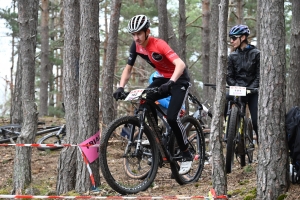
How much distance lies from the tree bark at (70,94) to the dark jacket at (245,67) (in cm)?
236

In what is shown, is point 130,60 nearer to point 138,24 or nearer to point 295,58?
point 138,24

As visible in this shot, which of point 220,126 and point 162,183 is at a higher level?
point 220,126

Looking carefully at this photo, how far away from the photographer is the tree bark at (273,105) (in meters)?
4.45

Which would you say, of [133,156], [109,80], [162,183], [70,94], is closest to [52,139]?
[109,80]

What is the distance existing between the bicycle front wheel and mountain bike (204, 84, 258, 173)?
1.35 metres

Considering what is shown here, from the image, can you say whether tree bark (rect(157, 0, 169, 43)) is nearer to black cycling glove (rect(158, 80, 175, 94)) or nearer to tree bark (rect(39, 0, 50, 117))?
black cycling glove (rect(158, 80, 175, 94))

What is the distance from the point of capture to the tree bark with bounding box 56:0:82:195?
6492 mm

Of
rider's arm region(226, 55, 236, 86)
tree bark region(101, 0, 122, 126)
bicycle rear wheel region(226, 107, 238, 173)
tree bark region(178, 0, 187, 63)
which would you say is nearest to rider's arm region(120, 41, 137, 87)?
bicycle rear wheel region(226, 107, 238, 173)

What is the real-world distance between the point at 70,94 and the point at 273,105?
3205mm

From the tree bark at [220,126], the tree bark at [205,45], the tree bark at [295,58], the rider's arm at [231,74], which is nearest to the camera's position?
the tree bark at [220,126]

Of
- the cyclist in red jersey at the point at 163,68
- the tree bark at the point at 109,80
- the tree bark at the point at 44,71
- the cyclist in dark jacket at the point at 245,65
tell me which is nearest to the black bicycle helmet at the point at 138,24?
the cyclist in red jersey at the point at 163,68

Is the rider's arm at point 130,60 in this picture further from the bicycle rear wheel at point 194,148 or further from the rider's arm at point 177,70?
the bicycle rear wheel at point 194,148

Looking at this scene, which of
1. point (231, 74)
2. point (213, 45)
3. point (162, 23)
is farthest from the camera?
point (213, 45)

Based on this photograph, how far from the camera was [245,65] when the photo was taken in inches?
277
